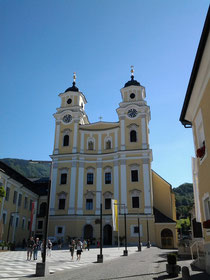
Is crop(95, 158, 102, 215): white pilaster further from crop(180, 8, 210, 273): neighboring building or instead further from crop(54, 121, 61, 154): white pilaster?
crop(180, 8, 210, 273): neighboring building

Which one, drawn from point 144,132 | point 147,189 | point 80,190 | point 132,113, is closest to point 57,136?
point 80,190

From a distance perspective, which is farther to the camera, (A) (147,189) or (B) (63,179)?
(B) (63,179)

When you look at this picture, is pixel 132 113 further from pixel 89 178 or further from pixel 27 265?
pixel 27 265

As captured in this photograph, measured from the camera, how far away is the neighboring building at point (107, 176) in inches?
1746

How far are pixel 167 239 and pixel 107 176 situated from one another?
1505cm

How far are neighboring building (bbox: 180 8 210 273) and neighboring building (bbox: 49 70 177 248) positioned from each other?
103ft

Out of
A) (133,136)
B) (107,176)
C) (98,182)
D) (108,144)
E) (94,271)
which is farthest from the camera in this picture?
(108,144)

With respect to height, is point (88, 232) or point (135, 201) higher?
point (135, 201)

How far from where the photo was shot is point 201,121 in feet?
34.2

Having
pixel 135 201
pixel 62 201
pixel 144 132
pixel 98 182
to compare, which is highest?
pixel 144 132

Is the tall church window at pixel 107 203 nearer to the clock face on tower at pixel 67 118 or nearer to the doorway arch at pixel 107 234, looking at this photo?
the doorway arch at pixel 107 234

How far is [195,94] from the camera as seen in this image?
414 inches

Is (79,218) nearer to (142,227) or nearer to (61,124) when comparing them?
(142,227)

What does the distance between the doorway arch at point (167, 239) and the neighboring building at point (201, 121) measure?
35457mm
